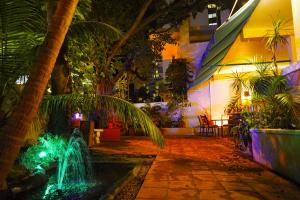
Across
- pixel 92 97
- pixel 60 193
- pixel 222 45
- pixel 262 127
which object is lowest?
pixel 60 193

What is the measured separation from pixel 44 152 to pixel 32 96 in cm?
504

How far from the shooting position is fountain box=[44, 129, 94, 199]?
633 centimetres

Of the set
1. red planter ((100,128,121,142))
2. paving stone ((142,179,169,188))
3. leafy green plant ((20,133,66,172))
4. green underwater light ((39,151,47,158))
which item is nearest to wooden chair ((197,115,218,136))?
red planter ((100,128,121,142))

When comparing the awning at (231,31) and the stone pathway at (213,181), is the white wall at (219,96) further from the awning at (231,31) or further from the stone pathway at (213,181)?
the stone pathway at (213,181)

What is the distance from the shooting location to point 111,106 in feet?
14.2

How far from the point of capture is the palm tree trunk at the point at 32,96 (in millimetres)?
3199

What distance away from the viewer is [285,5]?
8.45 metres

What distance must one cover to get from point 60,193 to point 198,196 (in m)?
3.06

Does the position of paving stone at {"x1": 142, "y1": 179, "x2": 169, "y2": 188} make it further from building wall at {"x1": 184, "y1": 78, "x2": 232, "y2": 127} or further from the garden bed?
building wall at {"x1": 184, "y1": 78, "x2": 232, "y2": 127}

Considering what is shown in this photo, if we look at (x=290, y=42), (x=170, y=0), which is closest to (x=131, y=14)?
(x=170, y=0)

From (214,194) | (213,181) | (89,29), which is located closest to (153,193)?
(214,194)

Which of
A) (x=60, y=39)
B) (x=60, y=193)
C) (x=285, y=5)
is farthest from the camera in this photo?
(x=285, y=5)

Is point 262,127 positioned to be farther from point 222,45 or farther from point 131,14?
point 131,14

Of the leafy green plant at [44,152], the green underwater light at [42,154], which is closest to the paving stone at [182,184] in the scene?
the leafy green plant at [44,152]
